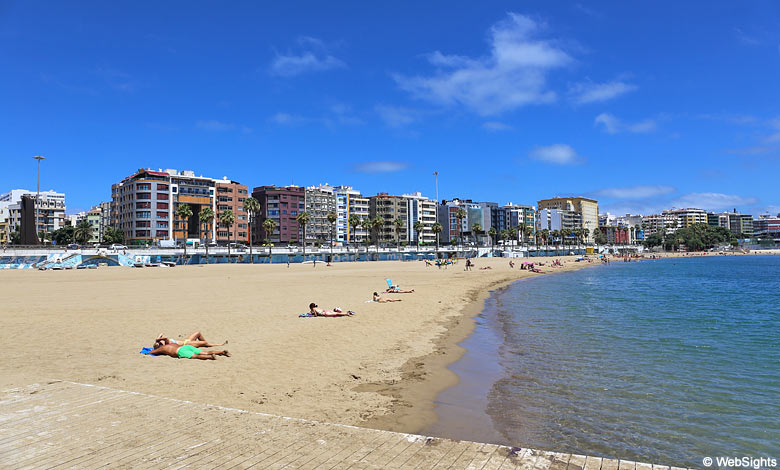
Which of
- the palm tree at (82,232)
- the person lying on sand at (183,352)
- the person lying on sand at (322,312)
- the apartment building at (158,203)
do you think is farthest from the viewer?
the palm tree at (82,232)

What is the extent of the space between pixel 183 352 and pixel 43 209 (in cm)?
18563

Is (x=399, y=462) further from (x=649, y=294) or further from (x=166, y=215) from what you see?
(x=166, y=215)

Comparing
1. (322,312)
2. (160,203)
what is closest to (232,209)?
(160,203)

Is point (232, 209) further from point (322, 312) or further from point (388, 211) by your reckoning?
point (322, 312)

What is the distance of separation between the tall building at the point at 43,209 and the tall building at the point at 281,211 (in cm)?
7199

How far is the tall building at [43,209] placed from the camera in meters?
147

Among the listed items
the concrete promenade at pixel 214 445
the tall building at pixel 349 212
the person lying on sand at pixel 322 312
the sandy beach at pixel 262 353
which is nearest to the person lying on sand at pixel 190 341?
the sandy beach at pixel 262 353

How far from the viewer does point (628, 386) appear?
11727 millimetres

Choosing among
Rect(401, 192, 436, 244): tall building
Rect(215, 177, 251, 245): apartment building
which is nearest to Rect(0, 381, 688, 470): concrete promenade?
Rect(215, 177, 251, 245): apartment building

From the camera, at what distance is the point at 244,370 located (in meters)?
11.7

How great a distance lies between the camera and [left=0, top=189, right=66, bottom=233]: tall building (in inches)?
5778

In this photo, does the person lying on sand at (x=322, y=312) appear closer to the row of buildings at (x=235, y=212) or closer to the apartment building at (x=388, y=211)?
the row of buildings at (x=235, y=212)

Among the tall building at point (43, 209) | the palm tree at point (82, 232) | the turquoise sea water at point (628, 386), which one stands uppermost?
the tall building at point (43, 209)

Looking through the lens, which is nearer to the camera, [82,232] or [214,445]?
[214,445]
